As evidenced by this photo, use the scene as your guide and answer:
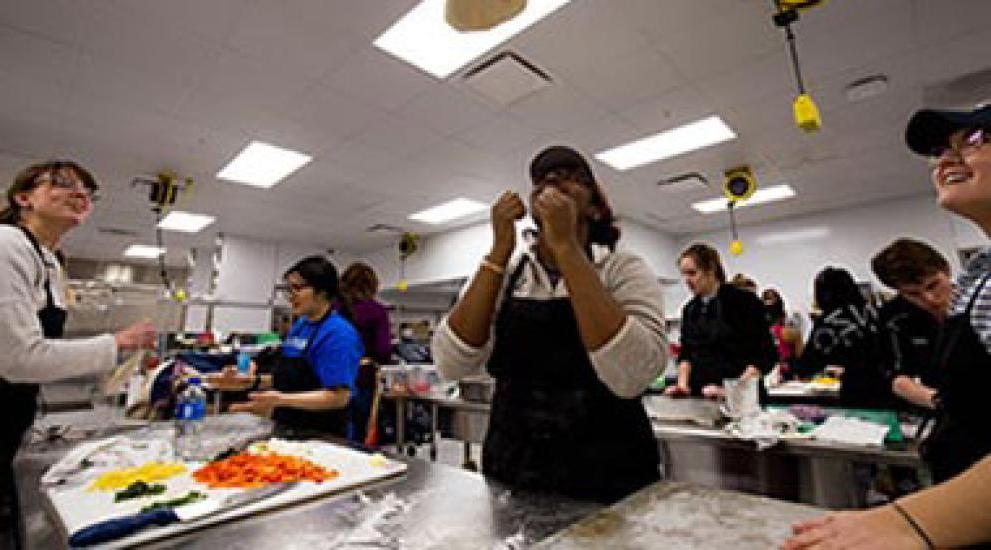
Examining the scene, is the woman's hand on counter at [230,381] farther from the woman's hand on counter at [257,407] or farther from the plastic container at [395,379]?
the woman's hand on counter at [257,407]

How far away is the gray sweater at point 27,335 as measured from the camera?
1.13m

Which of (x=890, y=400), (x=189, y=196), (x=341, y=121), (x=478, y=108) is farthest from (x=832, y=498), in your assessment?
(x=189, y=196)

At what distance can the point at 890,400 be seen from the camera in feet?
7.57

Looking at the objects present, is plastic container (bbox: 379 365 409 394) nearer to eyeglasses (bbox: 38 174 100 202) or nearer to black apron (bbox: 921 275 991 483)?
eyeglasses (bbox: 38 174 100 202)

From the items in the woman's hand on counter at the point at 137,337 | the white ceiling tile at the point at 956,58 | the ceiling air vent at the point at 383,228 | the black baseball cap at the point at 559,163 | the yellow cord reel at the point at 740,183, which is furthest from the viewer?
the ceiling air vent at the point at 383,228

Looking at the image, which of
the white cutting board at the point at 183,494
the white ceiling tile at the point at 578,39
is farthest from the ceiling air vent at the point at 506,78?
the white cutting board at the point at 183,494

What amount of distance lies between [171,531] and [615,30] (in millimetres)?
2845

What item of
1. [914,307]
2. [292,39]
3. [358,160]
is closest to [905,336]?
[914,307]

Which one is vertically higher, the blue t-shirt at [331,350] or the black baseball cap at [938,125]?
the black baseball cap at [938,125]

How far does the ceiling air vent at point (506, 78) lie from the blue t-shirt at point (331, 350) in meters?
1.88

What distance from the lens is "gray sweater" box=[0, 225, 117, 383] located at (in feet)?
3.70

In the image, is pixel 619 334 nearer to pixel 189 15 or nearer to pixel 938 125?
pixel 938 125

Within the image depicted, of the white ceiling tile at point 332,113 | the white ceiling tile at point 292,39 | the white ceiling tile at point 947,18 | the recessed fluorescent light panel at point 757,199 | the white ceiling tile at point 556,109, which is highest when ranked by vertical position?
the white ceiling tile at point 292,39

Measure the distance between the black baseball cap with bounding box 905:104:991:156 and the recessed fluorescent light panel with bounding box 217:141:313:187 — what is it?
4.38 metres
